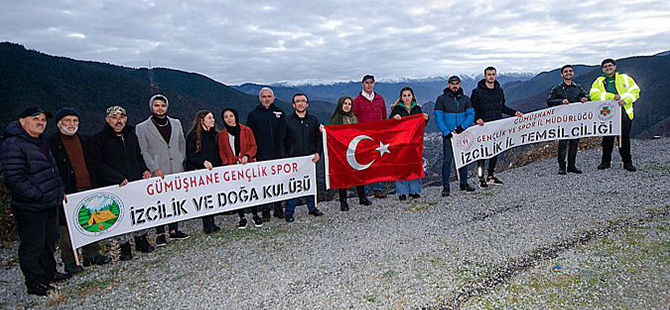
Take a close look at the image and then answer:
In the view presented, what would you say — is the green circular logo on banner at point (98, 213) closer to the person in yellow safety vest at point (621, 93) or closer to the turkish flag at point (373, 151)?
the turkish flag at point (373, 151)

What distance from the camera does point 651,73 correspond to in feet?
493

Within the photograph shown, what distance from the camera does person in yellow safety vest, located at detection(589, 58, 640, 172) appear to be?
368 inches

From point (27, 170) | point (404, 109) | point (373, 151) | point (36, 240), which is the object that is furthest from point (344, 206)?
point (27, 170)

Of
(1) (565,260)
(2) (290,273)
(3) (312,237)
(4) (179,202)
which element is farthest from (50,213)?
(1) (565,260)

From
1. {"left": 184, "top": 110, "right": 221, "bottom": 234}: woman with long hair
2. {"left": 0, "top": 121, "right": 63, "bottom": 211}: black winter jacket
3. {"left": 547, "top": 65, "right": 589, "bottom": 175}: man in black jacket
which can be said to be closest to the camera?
{"left": 0, "top": 121, "right": 63, "bottom": 211}: black winter jacket

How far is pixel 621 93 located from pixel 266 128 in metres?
8.40

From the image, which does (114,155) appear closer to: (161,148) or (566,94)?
(161,148)

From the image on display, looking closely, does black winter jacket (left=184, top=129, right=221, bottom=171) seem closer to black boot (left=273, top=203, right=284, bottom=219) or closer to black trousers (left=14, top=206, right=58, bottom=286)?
black boot (left=273, top=203, right=284, bottom=219)

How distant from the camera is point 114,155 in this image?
599cm

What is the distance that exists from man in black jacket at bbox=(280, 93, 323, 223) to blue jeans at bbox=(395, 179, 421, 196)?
2.15 m

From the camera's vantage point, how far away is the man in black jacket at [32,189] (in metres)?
4.89

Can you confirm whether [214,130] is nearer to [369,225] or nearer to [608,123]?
[369,225]

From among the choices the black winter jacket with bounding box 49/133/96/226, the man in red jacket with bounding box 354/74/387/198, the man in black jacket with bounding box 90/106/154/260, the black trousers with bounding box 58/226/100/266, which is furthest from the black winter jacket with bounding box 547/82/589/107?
the black trousers with bounding box 58/226/100/266

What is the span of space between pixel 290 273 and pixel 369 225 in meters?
2.31
